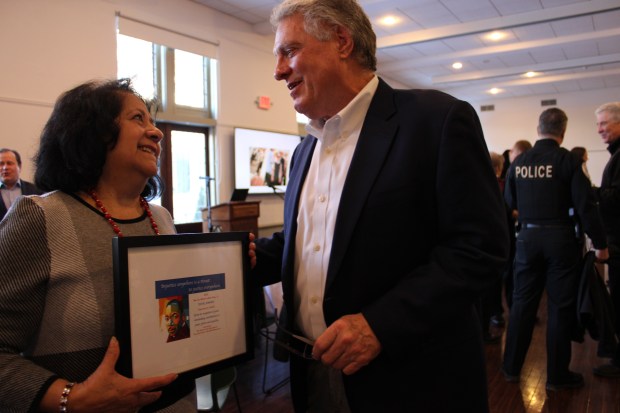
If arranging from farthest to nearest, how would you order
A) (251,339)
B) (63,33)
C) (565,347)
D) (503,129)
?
(503,129) → (63,33) → (565,347) → (251,339)

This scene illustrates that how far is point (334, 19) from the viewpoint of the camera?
1.31 metres

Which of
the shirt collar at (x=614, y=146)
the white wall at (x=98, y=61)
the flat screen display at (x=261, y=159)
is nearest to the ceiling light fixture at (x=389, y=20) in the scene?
the white wall at (x=98, y=61)

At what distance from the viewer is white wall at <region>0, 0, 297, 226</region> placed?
466 centimetres

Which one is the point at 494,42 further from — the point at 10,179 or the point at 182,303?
the point at 182,303

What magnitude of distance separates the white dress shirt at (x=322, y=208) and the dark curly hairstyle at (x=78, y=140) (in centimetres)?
59

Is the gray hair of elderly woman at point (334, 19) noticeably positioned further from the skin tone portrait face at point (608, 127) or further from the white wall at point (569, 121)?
the white wall at point (569, 121)

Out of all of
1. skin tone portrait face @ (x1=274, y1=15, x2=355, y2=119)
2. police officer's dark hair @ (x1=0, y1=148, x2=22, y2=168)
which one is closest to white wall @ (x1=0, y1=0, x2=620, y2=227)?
police officer's dark hair @ (x1=0, y1=148, x2=22, y2=168)

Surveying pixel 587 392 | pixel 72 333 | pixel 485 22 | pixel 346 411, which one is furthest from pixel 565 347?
pixel 485 22

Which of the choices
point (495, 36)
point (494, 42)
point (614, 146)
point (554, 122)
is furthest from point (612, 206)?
point (494, 42)

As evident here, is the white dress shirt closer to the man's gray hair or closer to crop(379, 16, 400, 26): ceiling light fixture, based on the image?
the man's gray hair

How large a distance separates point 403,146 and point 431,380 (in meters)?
0.60

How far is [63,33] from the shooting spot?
16.5 ft

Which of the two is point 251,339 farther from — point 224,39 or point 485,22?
point 485,22

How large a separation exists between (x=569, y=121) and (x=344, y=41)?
1388 cm
